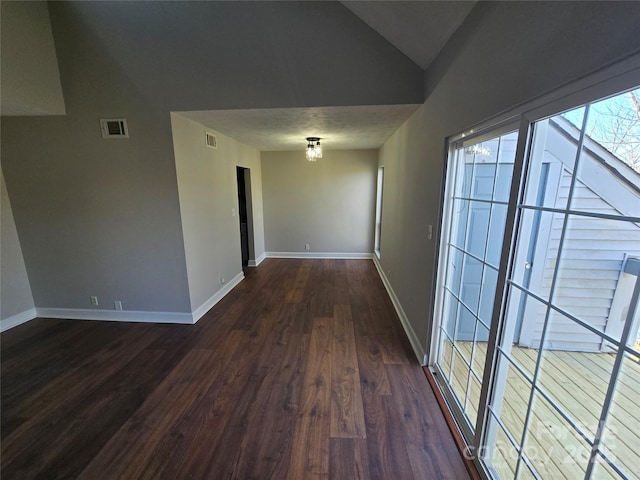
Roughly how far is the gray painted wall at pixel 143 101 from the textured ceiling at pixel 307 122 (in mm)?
143

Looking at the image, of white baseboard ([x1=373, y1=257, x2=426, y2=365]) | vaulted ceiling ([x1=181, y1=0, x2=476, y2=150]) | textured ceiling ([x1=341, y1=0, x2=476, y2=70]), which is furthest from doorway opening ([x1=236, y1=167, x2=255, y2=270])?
textured ceiling ([x1=341, y1=0, x2=476, y2=70])

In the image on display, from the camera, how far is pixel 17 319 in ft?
10.3

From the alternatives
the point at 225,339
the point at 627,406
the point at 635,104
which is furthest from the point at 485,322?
the point at 225,339

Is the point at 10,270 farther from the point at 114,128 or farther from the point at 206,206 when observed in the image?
the point at 206,206

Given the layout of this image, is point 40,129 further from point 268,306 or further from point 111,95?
point 268,306

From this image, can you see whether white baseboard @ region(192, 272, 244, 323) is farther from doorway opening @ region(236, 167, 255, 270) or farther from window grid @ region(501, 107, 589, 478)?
window grid @ region(501, 107, 589, 478)

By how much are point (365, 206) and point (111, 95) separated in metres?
4.51

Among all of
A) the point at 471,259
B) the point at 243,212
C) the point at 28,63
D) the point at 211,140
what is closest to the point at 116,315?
the point at 211,140

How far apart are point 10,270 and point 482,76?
5084 mm

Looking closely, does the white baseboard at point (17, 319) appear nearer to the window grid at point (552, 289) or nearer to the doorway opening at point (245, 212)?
the doorway opening at point (245, 212)

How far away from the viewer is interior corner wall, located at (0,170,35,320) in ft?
9.85

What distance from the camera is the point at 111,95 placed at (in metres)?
2.72

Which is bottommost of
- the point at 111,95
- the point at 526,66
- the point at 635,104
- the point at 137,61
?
the point at 635,104

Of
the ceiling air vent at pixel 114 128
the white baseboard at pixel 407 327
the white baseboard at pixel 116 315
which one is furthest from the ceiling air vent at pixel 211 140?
the white baseboard at pixel 407 327
